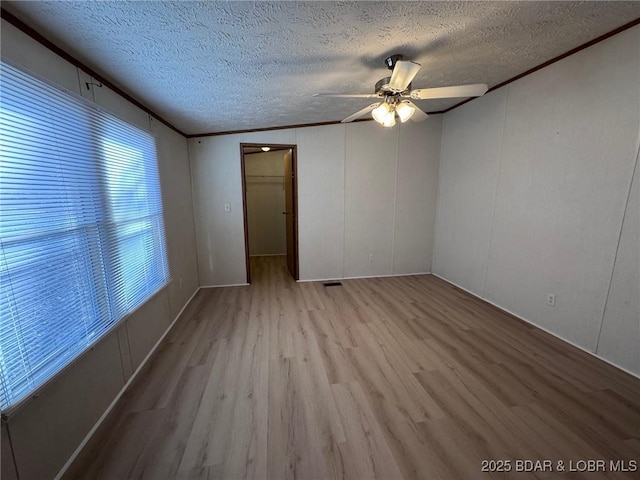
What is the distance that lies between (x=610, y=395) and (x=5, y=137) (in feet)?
11.9

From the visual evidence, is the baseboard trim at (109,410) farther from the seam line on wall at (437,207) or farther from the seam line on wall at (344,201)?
the seam line on wall at (437,207)

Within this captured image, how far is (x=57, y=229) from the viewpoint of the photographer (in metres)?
1.34

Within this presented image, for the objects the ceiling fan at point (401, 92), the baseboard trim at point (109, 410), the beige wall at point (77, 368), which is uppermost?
the ceiling fan at point (401, 92)

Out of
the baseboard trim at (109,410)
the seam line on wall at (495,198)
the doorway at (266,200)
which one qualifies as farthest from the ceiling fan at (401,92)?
the doorway at (266,200)

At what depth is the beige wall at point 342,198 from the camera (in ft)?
12.2

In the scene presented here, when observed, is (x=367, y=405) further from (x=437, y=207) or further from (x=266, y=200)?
(x=266, y=200)

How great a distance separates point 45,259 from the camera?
1260 mm

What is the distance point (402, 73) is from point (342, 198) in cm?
240

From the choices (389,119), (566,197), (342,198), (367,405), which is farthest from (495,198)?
(367,405)

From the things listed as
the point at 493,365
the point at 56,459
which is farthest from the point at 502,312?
the point at 56,459

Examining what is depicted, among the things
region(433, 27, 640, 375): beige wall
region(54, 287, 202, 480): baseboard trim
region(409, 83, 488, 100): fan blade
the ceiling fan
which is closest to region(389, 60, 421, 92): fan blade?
the ceiling fan

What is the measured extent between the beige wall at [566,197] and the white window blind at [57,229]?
11.8 feet

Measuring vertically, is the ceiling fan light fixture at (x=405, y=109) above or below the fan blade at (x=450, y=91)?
below

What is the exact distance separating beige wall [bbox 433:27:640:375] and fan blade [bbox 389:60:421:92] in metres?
1.59
